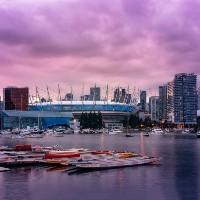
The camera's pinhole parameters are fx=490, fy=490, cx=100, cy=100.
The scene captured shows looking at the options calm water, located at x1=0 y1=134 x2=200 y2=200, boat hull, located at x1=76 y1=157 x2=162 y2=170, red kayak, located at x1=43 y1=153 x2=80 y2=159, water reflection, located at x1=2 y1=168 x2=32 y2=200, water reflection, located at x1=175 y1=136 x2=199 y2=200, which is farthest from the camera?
red kayak, located at x1=43 y1=153 x2=80 y2=159

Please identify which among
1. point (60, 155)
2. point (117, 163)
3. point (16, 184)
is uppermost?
point (60, 155)

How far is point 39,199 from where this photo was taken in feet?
106

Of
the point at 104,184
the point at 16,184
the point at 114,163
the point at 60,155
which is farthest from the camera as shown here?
the point at 60,155

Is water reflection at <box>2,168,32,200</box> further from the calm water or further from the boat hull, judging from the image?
the boat hull

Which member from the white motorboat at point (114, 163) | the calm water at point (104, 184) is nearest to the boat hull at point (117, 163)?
the white motorboat at point (114, 163)

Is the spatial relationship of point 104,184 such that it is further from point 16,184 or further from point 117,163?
point 117,163

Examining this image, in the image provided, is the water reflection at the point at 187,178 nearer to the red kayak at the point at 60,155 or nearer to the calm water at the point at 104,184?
the calm water at the point at 104,184

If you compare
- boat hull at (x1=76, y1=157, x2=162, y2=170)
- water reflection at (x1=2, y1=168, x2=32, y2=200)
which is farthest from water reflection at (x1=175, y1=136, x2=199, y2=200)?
water reflection at (x1=2, y1=168, x2=32, y2=200)

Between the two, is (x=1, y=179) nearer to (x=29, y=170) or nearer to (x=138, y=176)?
(x=29, y=170)

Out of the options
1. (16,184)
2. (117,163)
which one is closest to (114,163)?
(117,163)

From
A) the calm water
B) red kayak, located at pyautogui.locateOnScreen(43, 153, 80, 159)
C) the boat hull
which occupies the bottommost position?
the calm water

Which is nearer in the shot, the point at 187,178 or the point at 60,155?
the point at 187,178

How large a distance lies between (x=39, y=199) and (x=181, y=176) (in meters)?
15.8

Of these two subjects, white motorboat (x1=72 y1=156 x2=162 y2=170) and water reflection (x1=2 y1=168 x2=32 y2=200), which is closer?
water reflection (x1=2 y1=168 x2=32 y2=200)
